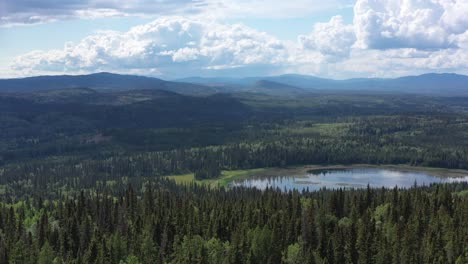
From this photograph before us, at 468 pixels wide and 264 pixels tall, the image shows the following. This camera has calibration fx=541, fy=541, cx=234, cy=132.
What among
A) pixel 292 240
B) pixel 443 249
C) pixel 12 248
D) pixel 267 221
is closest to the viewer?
pixel 443 249

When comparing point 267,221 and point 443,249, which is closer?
point 443,249

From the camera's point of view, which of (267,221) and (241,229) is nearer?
(241,229)

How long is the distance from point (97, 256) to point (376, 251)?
80820mm

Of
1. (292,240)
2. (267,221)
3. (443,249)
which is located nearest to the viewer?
(443,249)

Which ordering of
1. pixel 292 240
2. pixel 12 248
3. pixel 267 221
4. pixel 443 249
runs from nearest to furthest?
1. pixel 443 249
2. pixel 12 248
3. pixel 292 240
4. pixel 267 221

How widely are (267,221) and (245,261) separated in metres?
34.7

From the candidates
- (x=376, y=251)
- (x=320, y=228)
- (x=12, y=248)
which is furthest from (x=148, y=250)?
(x=376, y=251)

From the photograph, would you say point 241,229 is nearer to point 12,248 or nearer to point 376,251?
point 376,251

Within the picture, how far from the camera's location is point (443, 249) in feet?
499

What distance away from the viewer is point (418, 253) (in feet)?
499

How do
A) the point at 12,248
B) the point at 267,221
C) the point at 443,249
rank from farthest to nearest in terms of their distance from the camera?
the point at 267,221 → the point at 12,248 → the point at 443,249

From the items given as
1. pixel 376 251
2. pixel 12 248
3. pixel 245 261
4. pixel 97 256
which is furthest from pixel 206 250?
pixel 12 248

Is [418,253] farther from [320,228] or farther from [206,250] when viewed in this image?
[206,250]

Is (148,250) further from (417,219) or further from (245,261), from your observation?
(417,219)
